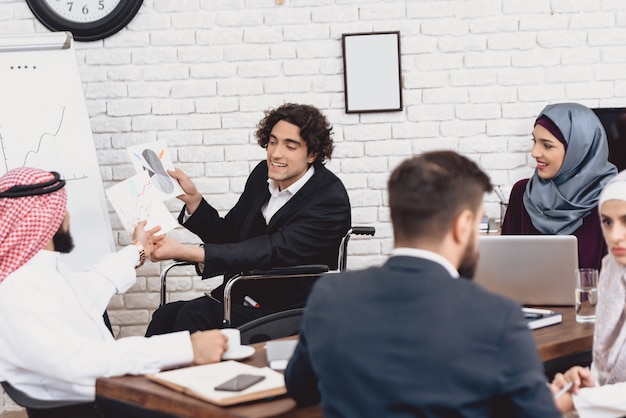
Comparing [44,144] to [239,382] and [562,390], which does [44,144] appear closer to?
[239,382]

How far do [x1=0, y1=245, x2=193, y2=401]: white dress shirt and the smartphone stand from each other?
239 millimetres

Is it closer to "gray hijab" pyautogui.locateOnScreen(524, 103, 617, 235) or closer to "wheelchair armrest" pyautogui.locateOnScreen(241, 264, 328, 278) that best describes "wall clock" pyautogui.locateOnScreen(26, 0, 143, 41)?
"wheelchair armrest" pyautogui.locateOnScreen(241, 264, 328, 278)

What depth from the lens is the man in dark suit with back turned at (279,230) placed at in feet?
9.54

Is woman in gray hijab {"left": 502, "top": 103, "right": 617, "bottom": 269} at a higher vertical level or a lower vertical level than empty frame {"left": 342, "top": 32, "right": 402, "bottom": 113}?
lower

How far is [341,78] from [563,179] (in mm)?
1302

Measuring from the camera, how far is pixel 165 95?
12.9 ft

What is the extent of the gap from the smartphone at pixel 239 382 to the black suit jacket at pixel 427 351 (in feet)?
0.87

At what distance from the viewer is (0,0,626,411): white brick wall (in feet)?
12.4

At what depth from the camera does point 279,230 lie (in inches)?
118

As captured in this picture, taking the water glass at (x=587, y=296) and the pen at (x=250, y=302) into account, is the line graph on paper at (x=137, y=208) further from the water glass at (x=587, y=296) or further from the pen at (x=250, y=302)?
the water glass at (x=587, y=296)

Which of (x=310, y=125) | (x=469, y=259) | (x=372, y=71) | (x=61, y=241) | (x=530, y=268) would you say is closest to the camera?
(x=469, y=259)

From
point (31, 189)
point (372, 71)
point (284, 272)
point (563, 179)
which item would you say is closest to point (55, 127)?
point (284, 272)

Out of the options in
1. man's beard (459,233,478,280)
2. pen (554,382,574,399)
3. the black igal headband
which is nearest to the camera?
man's beard (459,233,478,280)

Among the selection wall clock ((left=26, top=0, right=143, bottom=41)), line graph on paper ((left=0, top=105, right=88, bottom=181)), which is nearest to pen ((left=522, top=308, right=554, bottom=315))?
line graph on paper ((left=0, top=105, right=88, bottom=181))
